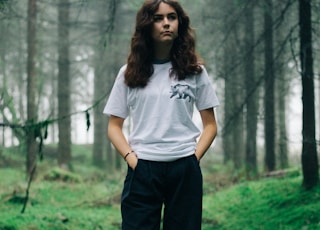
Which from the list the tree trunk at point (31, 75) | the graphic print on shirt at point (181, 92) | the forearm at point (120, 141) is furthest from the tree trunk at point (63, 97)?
the graphic print on shirt at point (181, 92)

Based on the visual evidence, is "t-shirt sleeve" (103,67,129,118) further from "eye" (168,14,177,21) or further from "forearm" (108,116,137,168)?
"eye" (168,14,177,21)

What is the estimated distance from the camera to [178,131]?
326 cm

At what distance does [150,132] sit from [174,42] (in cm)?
74

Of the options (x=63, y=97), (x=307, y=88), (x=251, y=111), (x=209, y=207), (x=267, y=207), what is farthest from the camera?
(x=63, y=97)

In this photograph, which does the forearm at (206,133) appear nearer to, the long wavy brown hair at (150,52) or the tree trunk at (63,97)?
the long wavy brown hair at (150,52)

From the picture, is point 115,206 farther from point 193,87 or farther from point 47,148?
point 47,148

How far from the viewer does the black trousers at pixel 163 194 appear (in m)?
3.19

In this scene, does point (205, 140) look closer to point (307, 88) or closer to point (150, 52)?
point (150, 52)

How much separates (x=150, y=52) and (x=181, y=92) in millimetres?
418

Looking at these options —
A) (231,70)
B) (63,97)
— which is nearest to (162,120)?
(231,70)

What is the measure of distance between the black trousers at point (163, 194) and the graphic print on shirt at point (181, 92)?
41cm

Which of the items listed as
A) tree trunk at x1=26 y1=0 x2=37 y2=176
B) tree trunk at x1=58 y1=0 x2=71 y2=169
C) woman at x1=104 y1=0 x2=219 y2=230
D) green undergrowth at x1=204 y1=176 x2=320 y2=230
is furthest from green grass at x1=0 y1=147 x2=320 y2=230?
tree trunk at x1=58 y1=0 x2=71 y2=169

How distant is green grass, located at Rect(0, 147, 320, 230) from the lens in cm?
662

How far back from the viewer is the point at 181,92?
3328mm
